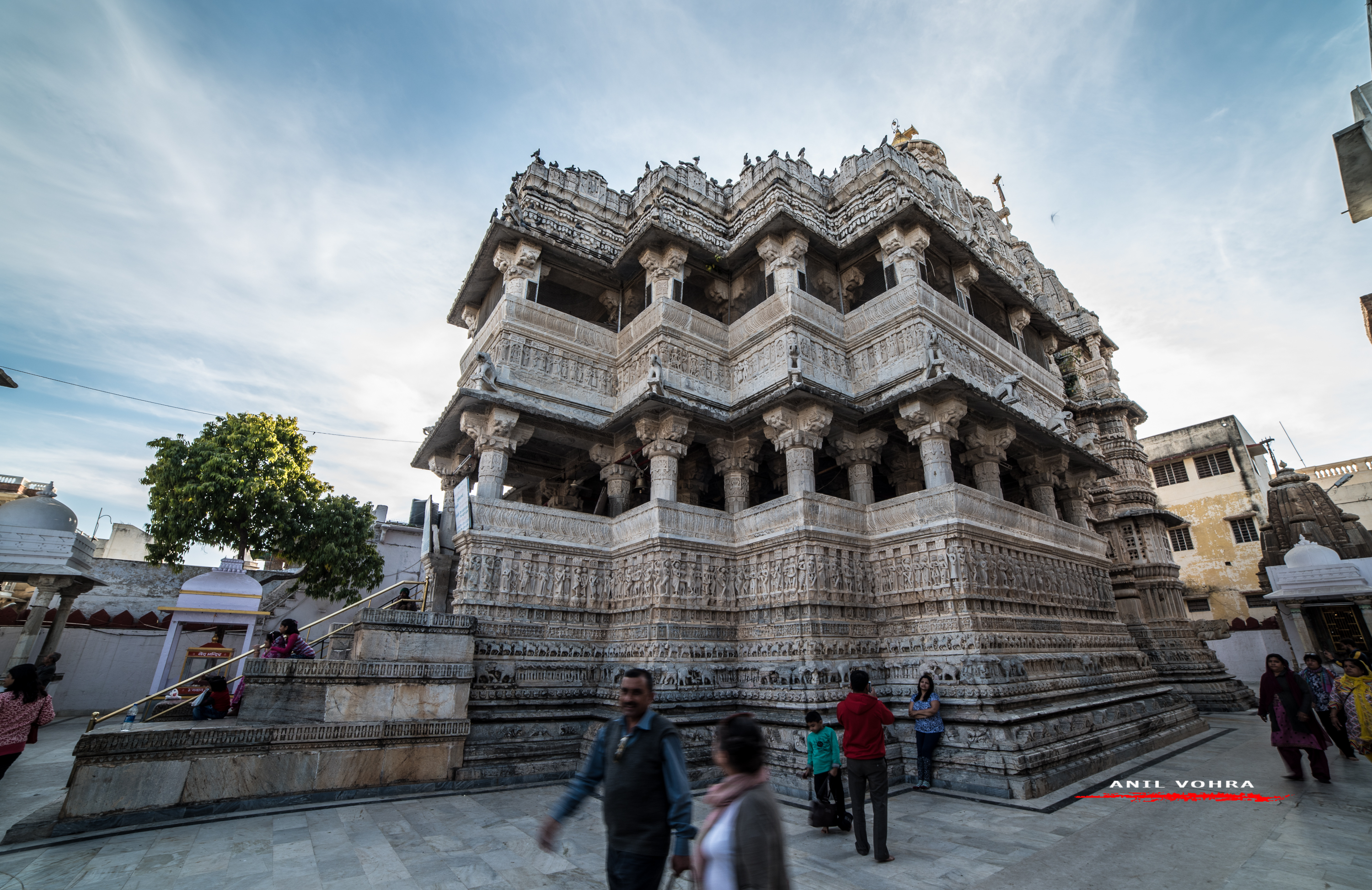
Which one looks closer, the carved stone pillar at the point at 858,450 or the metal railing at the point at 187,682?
the metal railing at the point at 187,682

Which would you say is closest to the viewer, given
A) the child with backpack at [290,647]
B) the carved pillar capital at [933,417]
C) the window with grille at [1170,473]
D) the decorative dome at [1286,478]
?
the child with backpack at [290,647]

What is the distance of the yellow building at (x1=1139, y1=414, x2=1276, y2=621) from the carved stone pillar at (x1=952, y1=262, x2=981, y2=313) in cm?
1761

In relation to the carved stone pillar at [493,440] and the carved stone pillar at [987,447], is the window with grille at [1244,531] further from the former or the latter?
Result: the carved stone pillar at [493,440]

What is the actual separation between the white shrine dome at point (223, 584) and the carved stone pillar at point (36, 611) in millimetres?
2809

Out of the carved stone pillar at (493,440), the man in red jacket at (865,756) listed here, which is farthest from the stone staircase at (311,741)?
the man in red jacket at (865,756)

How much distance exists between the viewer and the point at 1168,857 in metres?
5.04

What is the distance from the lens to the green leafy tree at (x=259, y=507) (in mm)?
16641

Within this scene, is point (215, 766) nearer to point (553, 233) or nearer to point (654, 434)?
point (654, 434)

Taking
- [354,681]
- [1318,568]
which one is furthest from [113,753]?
[1318,568]

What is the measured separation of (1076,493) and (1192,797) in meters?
9.88

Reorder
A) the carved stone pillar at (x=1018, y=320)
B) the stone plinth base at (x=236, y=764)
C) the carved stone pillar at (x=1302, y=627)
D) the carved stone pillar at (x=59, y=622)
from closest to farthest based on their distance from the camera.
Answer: the stone plinth base at (x=236, y=764) → the carved stone pillar at (x=59, y=622) → the carved stone pillar at (x=1302, y=627) → the carved stone pillar at (x=1018, y=320)

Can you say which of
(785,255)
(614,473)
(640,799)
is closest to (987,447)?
(785,255)

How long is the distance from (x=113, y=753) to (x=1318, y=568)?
76.7ft

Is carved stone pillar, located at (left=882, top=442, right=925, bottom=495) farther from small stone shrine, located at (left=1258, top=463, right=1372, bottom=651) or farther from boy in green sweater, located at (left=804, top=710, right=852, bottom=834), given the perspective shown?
boy in green sweater, located at (left=804, top=710, right=852, bottom=834)
